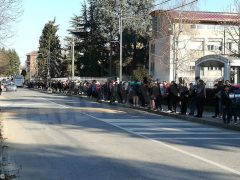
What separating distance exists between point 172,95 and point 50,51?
96.1 meters

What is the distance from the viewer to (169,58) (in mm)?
63250

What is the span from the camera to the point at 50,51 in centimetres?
12019

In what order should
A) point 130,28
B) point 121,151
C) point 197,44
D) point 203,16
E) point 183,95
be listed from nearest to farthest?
1. point 121,151
2. point 183,95
3. point 197,44
4. point 203,16
5. point 130,28

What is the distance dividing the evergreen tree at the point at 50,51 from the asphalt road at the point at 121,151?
91843 mm

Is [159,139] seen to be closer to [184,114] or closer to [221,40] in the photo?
[184,114]

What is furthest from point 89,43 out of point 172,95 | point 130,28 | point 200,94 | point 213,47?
point 200,94

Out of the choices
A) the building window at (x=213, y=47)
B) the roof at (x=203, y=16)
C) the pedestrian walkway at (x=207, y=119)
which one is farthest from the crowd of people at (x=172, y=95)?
the building window at (x=213, y=47)

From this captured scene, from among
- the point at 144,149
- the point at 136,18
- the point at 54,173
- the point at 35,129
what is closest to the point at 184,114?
the point at 35,129

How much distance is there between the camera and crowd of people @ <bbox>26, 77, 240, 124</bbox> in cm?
2006

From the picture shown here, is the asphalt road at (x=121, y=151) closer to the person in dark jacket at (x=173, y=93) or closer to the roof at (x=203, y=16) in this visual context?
the person in dark jacket at (x=173, y=93)

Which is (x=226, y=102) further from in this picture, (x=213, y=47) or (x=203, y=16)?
(x=203, y=16)

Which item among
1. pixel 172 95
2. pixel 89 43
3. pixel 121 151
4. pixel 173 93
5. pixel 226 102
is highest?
pixel 89 43

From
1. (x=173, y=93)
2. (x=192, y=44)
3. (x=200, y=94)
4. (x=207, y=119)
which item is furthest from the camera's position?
(x=192, y=44)

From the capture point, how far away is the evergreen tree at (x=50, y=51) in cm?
11153
